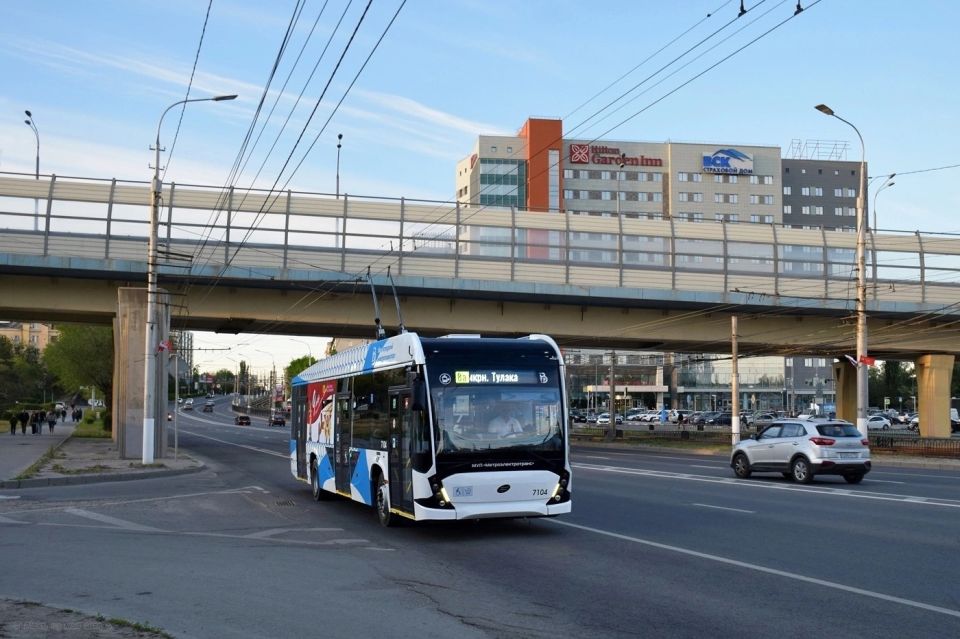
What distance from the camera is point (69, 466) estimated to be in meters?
29.2

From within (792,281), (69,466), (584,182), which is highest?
(584,182)

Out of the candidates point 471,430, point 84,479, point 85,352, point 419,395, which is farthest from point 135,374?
point 85,352

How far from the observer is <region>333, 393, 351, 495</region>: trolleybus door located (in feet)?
57.7

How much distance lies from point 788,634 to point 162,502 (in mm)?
15181

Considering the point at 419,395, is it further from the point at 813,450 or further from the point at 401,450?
the point at 813,450

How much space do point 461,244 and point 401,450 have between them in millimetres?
25675

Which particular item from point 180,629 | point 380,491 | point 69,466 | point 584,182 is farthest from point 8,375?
point 180,629

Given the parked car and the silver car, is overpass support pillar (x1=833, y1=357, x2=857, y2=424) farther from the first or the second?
the parked car

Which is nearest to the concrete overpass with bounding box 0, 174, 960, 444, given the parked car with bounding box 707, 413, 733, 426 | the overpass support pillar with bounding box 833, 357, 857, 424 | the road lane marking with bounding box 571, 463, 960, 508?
the overpass support pillar with bounding box 833, 357, 857, 424

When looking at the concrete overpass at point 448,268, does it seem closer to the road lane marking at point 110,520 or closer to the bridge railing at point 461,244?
the bridge railing at point 461,244

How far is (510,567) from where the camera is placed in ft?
37.5

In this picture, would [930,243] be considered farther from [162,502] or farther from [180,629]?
[180,629]

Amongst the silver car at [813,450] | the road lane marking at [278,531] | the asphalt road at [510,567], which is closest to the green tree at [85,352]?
the asphalt road at [510,567]

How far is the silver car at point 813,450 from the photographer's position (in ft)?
78.4
